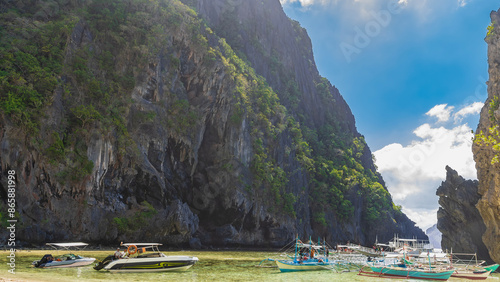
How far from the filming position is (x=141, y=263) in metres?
21.9

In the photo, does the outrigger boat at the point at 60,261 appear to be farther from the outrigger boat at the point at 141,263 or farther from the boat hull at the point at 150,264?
the boat hull at the point at 150,264

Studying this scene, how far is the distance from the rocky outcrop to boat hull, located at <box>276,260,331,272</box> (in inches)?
1194

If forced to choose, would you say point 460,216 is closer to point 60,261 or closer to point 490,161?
point 490,161

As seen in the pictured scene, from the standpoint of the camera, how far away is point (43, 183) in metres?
33.9

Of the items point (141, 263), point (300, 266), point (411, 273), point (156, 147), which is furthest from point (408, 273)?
point (156, 147)

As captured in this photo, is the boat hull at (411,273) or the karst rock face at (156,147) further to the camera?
the karst rock face at (156,147)

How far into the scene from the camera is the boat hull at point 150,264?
21.3 meters

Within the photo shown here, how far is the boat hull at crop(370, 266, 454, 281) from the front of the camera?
Answer: 23.3 meters

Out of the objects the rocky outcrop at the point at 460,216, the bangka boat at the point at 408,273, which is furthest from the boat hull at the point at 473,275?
the rocky outcrop at the point at 460,216

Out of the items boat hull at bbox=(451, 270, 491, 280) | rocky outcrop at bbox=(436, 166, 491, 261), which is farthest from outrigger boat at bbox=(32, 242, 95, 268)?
rocky outcrop at bbox=(436, 166, 491, 261)

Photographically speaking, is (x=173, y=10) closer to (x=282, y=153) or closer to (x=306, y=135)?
(x=282, y=153)

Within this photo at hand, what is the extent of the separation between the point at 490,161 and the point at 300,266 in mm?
21998

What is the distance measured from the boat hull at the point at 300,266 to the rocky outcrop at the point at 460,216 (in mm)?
30337

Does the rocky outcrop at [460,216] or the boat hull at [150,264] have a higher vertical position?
the rocky outcrop at [460,216]
